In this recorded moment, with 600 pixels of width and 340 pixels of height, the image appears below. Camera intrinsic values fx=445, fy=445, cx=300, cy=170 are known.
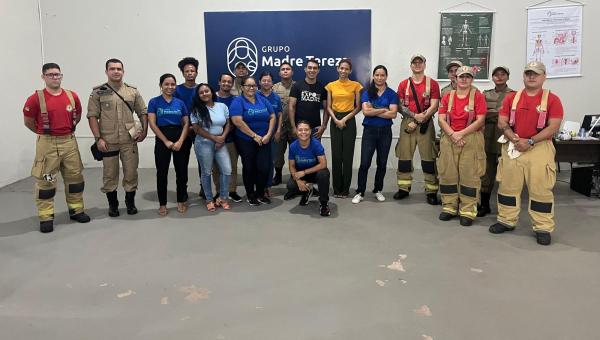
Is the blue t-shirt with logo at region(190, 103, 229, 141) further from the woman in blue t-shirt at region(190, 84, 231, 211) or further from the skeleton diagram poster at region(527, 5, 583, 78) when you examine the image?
the skeleton diagram poster at region(527, 5, 583, 78)

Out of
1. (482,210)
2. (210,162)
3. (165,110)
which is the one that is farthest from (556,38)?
(165,110)

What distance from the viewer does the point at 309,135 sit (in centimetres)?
420

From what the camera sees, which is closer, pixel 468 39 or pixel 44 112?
pixel 44 112

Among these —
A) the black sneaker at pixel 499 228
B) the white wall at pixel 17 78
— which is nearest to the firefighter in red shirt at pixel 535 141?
the black sneaker at pixel 499 228

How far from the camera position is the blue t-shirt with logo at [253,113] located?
421 cm

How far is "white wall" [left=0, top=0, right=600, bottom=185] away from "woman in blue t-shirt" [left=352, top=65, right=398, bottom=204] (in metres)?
1.85

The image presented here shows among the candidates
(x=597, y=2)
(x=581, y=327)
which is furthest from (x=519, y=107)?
(x=597, y=2)

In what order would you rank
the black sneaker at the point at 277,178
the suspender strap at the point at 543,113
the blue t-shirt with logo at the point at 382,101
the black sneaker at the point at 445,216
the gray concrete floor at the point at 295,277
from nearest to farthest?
the gray concrete floor at the point at 295,277
the suspender strap at the point at 543,113
the black sneaker at the point at 445,216
the blue t-shirt with logo at the point at 382,101
the black sneaker at the point at 277,178

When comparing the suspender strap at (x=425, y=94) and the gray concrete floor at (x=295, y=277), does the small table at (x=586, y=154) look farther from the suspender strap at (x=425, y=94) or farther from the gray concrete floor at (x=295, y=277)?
the suspender strap at (x=425, y=94)

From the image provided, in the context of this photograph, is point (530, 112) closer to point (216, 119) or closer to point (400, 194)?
point (400, 194)

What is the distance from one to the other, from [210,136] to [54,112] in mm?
1303

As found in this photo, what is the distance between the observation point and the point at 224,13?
6117 millimetres

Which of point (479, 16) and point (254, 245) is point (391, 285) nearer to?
point (254, 245)

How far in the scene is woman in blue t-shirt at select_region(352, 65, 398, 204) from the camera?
438cm
